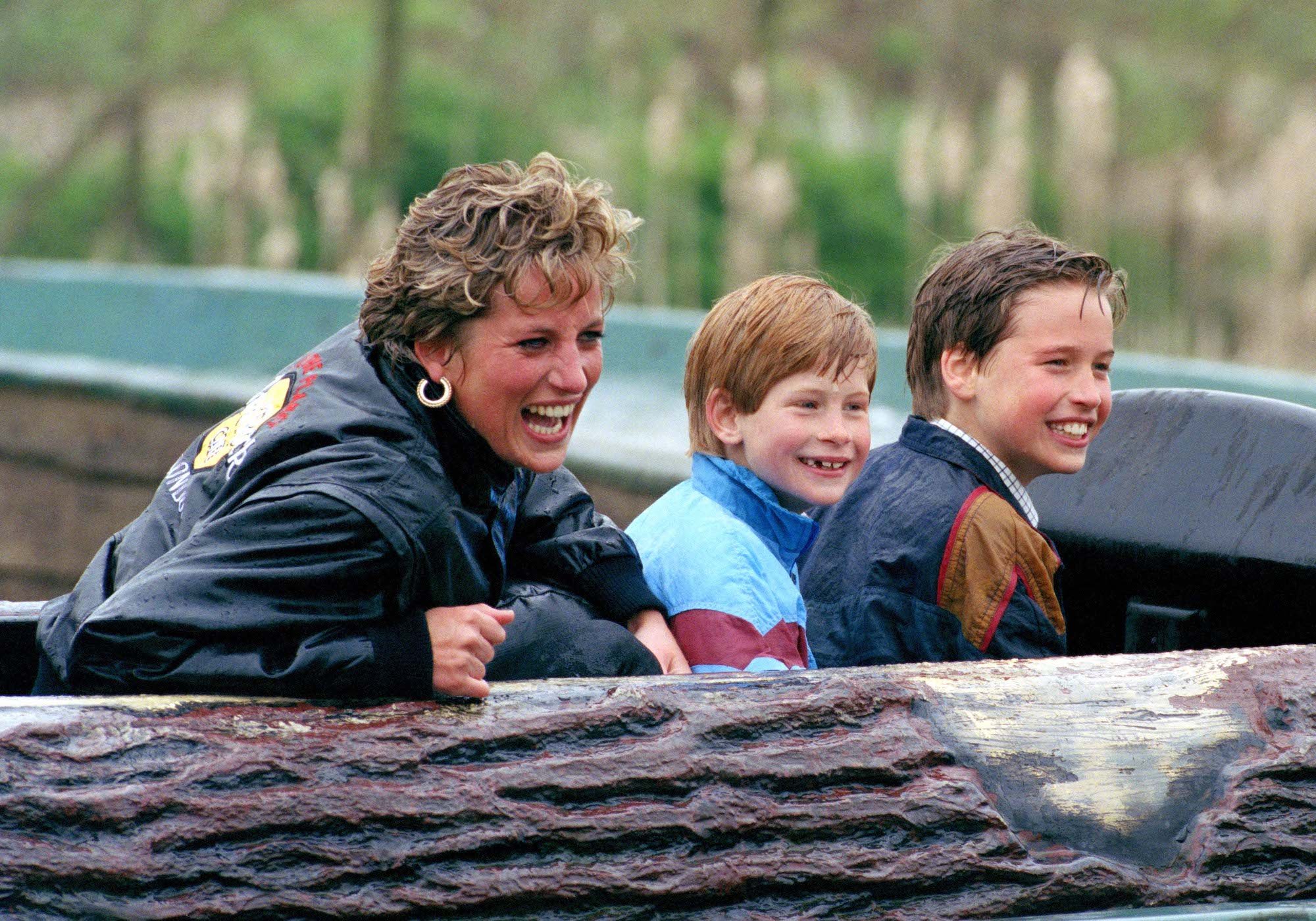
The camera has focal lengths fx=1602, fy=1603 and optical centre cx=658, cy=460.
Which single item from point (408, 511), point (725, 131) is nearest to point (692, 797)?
point (408, 511)

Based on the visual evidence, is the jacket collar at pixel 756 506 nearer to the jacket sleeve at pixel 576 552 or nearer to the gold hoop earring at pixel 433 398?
the jacket sleeve at pixel 576 552

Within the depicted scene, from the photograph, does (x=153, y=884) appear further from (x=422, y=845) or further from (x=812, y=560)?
(x=812, y=560)

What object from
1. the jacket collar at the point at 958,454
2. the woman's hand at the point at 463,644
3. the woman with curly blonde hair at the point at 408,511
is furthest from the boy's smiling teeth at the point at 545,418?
the jacket collar at the point at 958,454

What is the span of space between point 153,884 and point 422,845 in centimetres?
25

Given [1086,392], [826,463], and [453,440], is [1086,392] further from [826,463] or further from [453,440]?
[453,440]

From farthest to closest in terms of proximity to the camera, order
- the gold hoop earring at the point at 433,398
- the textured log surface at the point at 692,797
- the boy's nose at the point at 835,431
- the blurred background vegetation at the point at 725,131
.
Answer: the blurred background vegetation at the point at 725,131 < the boy's nose at the point at 835,431 < the gold hoop earring at the point at 433,398 < the textured log surface at the point at 692,797

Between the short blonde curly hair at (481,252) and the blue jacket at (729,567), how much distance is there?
410 mm

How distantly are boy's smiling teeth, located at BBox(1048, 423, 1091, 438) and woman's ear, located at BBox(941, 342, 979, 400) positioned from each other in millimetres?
124

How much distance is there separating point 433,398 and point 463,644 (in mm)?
310

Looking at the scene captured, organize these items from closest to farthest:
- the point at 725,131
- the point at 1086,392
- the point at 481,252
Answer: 1. the point at 481,252
2. the point at 1086,392
3. the point at 725,131

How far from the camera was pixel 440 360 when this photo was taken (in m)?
1.85

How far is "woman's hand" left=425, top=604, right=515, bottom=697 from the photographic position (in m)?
1.67

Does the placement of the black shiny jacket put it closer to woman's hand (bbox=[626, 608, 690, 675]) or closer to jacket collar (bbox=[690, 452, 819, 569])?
woman's hand (bbox=[626, 608, 690, 675])

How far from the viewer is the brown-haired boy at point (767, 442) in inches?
83.9
